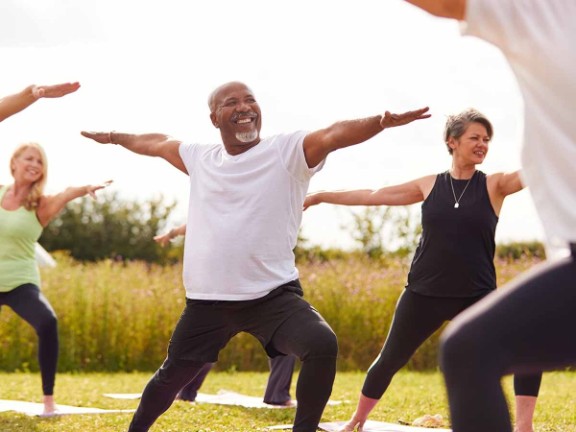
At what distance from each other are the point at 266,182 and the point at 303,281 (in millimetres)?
9359

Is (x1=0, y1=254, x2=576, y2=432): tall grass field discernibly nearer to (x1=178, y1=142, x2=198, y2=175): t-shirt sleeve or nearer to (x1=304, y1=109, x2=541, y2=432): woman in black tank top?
(x1=304, y1=109, x2=541, y2=432): woman in black tank top

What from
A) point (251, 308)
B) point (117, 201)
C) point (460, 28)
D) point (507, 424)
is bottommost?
point (507, 424)

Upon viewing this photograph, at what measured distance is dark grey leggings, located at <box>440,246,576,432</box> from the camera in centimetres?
230

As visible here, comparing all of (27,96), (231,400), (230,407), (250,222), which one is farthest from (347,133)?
(231,400)

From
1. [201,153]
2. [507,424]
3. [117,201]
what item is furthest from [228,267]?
[117,201]

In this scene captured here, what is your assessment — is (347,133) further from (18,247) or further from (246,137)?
(18,247)

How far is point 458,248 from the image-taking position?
5766 millimetres

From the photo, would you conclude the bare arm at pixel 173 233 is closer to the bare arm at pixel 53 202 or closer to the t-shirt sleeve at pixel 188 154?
the bare arm at pixel 53 202

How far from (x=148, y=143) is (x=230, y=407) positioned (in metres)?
3.40

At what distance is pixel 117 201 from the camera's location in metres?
34.7

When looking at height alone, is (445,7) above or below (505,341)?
above

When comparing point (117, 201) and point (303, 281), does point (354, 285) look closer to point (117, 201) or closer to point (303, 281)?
point (303, 281)

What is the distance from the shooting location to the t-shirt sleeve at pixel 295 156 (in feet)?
15.4

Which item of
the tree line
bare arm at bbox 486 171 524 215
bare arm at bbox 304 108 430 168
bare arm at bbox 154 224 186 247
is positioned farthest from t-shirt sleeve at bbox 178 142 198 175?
the tree line
